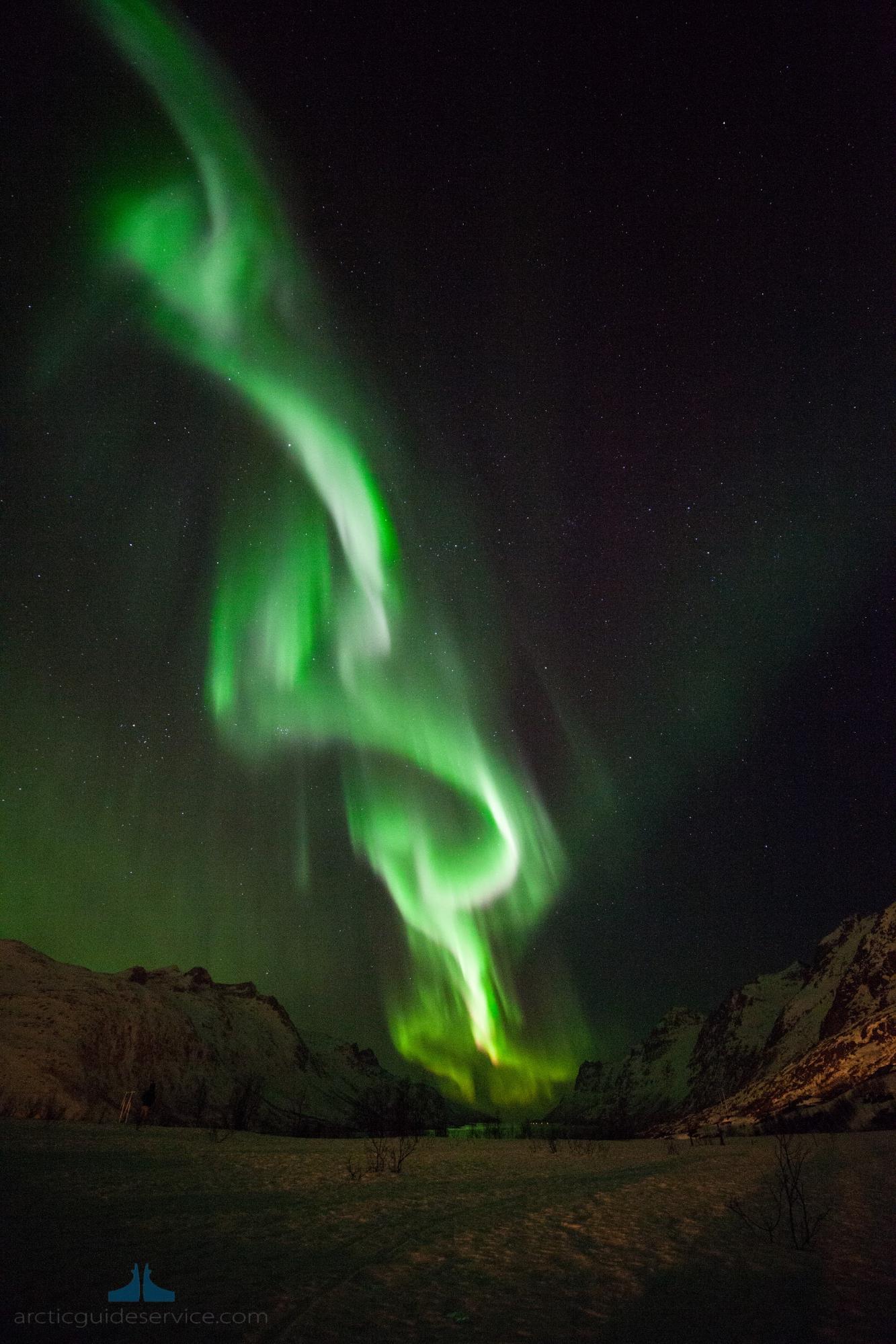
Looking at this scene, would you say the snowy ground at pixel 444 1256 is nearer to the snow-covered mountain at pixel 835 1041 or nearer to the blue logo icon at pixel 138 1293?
the blue logo icon at pixel 138 1293

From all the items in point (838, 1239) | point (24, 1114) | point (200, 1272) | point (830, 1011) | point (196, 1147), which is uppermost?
point (830, 1011)

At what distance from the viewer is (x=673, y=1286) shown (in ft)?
18.1

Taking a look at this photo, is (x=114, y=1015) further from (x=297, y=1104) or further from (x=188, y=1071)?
(x=297, y=1104)

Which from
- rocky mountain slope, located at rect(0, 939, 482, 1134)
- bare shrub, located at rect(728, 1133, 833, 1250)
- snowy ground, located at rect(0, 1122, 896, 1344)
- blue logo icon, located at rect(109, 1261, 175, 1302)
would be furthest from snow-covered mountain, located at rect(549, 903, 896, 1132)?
blue logo icon, located at rect(109, 1261, 175, 1302)

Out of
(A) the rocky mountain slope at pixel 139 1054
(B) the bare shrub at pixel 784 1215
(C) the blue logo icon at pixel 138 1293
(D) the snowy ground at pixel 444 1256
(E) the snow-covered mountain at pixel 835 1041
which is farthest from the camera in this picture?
(A) the rocky mountain slope at pixel 139 1054

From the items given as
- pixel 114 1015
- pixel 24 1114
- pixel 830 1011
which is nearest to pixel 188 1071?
pixel 114 1015

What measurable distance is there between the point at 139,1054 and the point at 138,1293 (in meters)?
101

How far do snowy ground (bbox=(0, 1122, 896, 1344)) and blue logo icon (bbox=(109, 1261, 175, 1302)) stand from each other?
104 mm

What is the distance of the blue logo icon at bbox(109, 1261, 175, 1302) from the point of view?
5.15 metres

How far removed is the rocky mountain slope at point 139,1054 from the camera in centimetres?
Result: 5941

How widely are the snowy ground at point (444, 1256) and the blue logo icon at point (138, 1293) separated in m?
0.10

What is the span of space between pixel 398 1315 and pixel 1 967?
93525 mm

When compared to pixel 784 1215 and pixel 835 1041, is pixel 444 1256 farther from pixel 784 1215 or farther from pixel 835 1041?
pixel 835 1041

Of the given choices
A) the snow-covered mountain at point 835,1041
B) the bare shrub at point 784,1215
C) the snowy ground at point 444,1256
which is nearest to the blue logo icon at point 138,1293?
the snowy ground at point 444,1256
